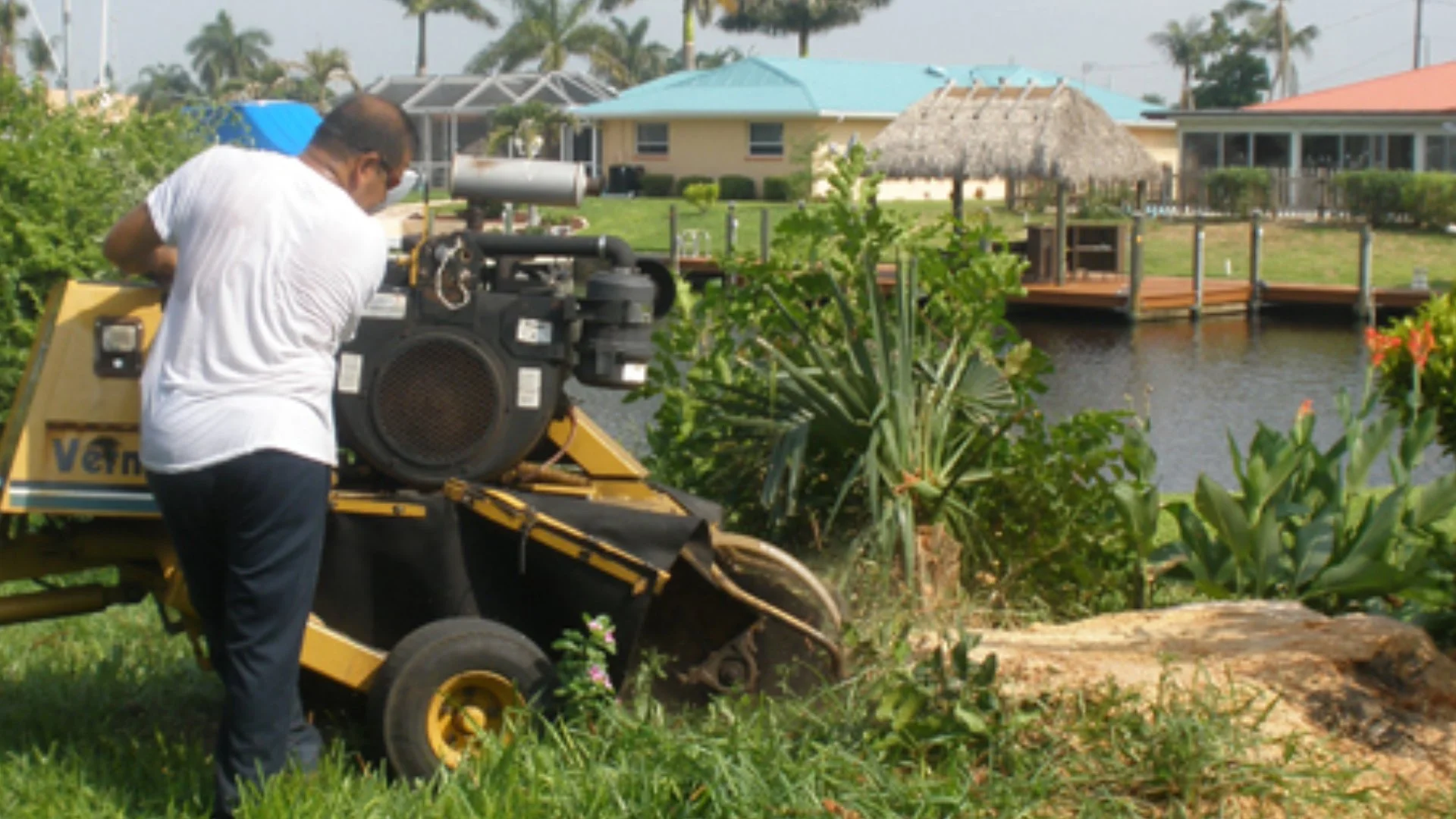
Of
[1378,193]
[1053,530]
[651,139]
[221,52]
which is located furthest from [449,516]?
[221,52]

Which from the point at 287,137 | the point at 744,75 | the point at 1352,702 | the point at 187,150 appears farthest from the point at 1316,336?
the point at 744,75

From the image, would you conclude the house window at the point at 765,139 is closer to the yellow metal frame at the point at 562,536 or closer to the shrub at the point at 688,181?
the shrub at the point at 688,181

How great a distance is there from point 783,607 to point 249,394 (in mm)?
1773

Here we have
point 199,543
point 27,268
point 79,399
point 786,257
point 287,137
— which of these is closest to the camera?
point 199,543

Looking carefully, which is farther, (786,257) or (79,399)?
(786,257)

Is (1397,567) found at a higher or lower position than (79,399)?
lower

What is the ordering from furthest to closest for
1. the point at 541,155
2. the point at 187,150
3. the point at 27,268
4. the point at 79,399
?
the point at 541,155, the point at 187,150, the point at 27,268, the point at 79,399

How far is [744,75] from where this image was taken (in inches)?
2245

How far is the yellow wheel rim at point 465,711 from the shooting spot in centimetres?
475

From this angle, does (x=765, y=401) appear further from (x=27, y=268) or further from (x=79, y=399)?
(x=27, y=268)

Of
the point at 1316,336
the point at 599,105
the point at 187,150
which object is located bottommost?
the point at 1316,336

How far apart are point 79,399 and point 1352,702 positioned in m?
3.39

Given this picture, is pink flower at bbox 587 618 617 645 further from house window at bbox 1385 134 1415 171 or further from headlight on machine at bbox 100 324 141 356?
house window at bbox 1385 134 1415 171

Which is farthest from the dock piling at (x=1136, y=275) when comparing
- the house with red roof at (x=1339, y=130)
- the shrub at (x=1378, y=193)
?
the house with red roof at (x=1339, y=130)
